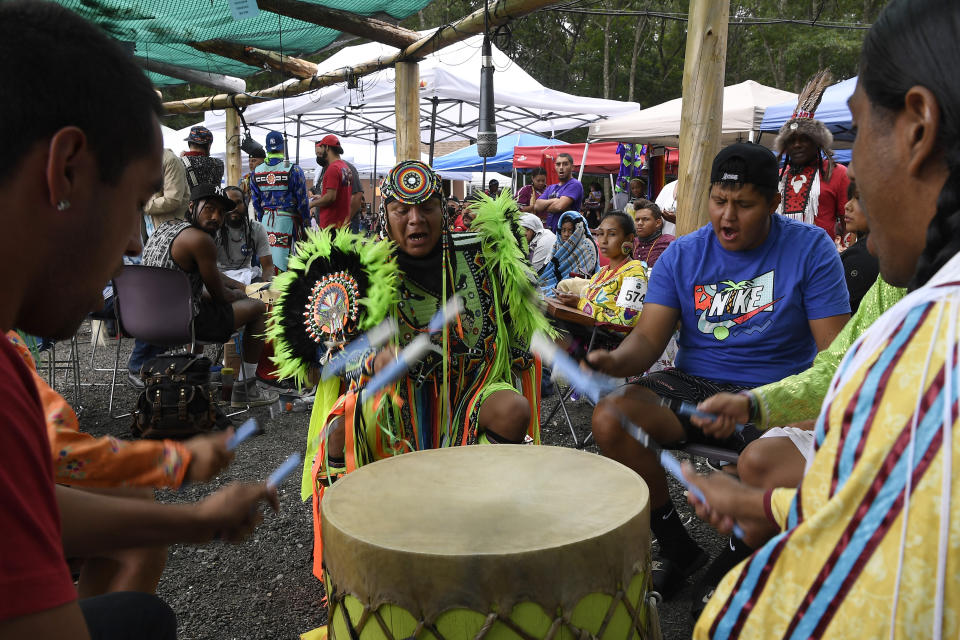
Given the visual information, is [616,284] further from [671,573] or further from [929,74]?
[929,74]

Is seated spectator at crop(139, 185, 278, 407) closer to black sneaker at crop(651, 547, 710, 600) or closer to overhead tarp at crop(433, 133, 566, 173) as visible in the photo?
black sneaker at crop(651, 547, 710, 600)

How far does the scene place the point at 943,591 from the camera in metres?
0.76

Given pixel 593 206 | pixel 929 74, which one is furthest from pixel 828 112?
pixel 929 74

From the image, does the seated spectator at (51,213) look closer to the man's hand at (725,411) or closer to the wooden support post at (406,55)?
the man's hand at (725,411)

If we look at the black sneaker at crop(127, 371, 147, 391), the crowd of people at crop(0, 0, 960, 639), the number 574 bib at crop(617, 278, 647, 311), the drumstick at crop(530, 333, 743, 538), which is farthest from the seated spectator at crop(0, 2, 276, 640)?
the black sneaker at crop(127, 371, 147, 391)

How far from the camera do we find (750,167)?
2668 mm

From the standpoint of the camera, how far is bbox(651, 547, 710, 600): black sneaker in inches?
104

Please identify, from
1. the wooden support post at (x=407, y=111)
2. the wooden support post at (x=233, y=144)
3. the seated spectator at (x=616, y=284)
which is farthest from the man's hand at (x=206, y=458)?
the wooden support post at (x=233, y=144)

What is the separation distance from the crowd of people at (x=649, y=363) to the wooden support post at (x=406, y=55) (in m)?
1.71

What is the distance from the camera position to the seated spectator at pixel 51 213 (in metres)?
0.70

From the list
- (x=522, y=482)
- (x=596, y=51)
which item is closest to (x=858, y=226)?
(x=522, y=482)

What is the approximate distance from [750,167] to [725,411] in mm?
1151

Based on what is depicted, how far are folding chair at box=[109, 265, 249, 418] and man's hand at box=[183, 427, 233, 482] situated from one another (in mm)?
3025

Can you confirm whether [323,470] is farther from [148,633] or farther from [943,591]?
[943,591]
